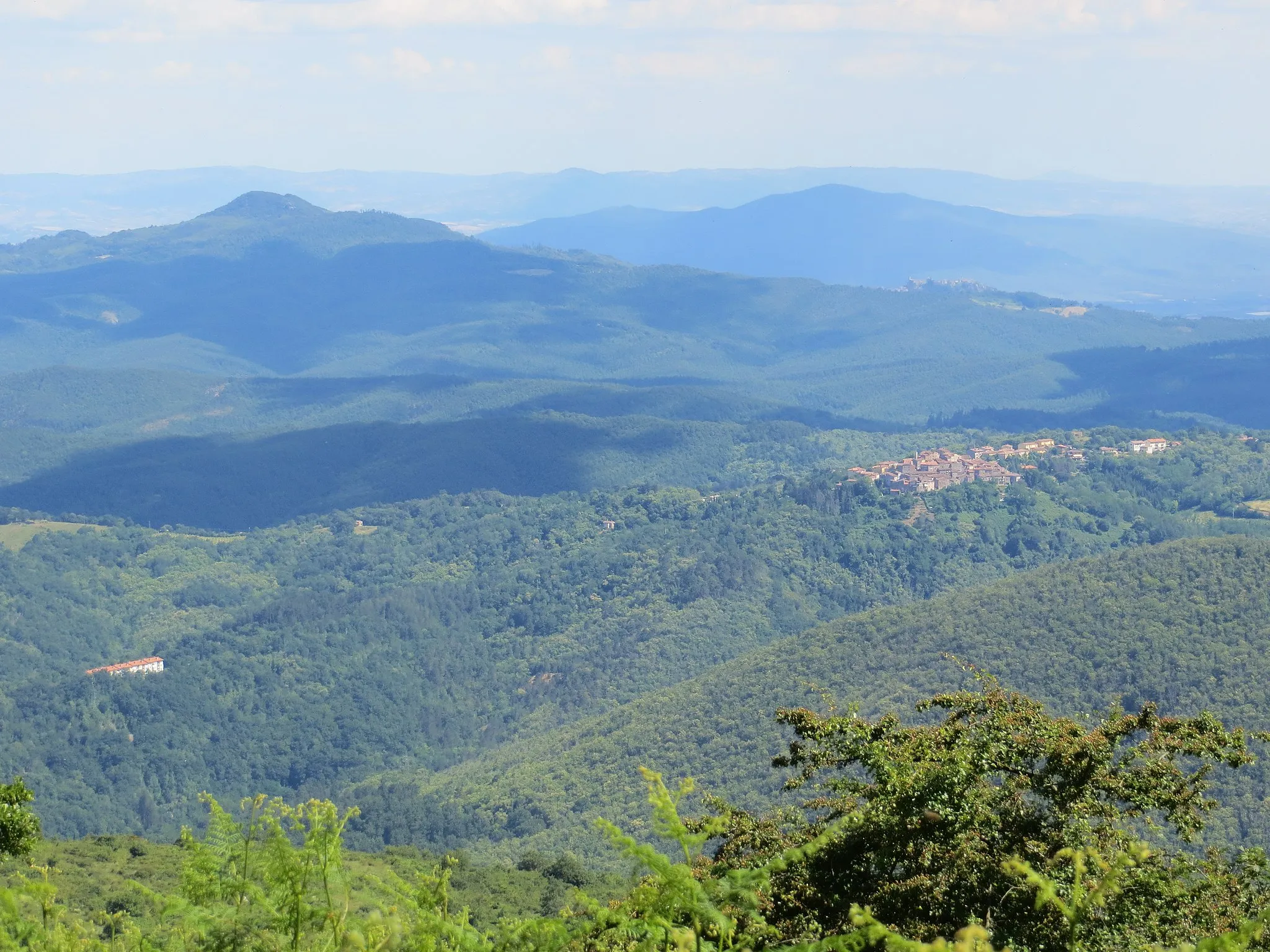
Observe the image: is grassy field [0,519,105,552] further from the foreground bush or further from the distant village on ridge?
the foreground bush

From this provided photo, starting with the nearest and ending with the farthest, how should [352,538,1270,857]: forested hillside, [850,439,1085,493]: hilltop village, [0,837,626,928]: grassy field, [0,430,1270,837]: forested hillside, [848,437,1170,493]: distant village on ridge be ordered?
[0,837,626,928]: grassy field < [352,538,1270,857]: forested hillside < [0,430,1270,837]: forested hillside < [850,439,1085,493]: hilltop village < [848,437,1170,493]: distant village on ridge

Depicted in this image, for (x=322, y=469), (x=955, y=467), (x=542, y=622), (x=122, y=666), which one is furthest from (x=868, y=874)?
(x=322, y=469)

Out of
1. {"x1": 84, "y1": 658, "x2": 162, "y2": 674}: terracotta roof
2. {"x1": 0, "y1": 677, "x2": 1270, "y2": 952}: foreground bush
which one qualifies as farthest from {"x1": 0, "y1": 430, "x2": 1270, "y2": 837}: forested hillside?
{"x1": 0, "y1": 677, "x2": 1270, "y2": 952}: foreground bush

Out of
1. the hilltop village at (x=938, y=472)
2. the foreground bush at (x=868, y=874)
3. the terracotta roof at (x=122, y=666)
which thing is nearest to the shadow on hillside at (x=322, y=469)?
the hilltop village at (x=938, y=472)

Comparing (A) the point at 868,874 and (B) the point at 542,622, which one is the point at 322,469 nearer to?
(B) the point at 542,622

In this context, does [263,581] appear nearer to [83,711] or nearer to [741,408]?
[83,711]

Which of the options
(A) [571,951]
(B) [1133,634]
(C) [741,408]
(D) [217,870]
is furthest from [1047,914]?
(C) [741,408]

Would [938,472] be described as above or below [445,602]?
above
